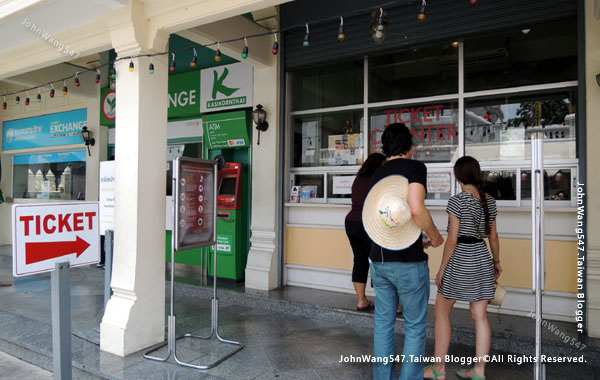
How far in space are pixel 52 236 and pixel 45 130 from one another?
24.8 feet

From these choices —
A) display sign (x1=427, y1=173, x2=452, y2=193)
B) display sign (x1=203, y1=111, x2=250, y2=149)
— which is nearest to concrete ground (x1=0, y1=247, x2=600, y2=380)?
display sign (x1=427, y1=173, x2=452, y2=193)

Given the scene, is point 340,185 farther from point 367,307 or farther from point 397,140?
point 397,140

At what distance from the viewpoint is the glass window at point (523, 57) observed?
378 cm

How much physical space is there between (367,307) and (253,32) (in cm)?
358

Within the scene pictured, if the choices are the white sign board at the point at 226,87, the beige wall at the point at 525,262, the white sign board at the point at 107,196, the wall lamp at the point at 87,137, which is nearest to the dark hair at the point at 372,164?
the beige wall at the point at 525,262

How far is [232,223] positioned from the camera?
532cm

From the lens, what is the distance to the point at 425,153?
452cm

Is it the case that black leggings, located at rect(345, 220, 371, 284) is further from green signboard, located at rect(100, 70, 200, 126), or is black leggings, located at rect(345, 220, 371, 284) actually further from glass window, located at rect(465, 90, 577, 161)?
green signboard, located at rect(100, 70, 200, 126)

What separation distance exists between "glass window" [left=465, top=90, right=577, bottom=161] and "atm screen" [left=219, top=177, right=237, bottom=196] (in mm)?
2968

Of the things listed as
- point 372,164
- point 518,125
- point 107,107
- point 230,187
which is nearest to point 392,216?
point 372,164

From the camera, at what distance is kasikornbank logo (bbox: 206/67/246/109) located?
5439mm

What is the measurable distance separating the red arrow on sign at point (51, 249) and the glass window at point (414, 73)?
373 cm

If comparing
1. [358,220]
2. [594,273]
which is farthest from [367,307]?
[594,273]

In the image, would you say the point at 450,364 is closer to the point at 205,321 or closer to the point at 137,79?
the point at 205,321
